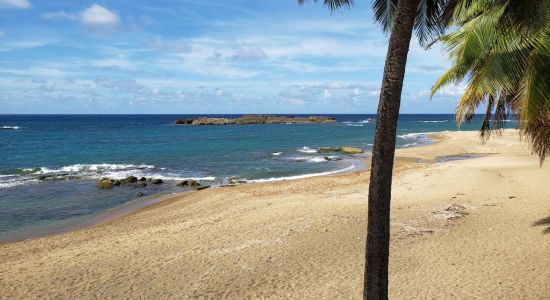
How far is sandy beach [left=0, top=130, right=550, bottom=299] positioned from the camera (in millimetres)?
9133

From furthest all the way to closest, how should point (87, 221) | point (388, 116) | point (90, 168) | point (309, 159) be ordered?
point (309, 159), point (90, 168), point (87, 221), point (388, 116)

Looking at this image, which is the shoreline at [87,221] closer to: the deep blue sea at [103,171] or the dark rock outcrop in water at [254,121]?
the deep blue sea at [103,171]

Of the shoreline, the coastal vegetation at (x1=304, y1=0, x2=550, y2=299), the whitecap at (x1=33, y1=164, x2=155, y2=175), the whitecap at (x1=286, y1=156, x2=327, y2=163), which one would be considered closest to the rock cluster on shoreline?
the shoreline

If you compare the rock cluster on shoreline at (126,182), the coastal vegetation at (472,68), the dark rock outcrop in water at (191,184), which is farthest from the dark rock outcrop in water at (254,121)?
the coastal vegetation at (472,68)

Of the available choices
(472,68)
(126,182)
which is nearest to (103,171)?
(126,182)

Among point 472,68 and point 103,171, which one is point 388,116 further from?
point 103,171

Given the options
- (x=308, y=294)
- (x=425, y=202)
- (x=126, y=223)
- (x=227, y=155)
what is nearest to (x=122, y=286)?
(x=308, y=294)

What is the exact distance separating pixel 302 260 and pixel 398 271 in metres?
2.11

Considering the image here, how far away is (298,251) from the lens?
439 inches

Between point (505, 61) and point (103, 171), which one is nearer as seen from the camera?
point (505, 61)

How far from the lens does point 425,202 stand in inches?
629

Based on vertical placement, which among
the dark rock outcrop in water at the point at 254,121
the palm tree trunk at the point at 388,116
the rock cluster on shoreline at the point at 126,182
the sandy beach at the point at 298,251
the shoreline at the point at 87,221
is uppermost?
the palm tree trunk at the point at 388,116

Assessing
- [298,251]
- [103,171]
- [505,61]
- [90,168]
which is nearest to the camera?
[505,61]

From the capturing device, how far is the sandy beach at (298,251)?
913cm
